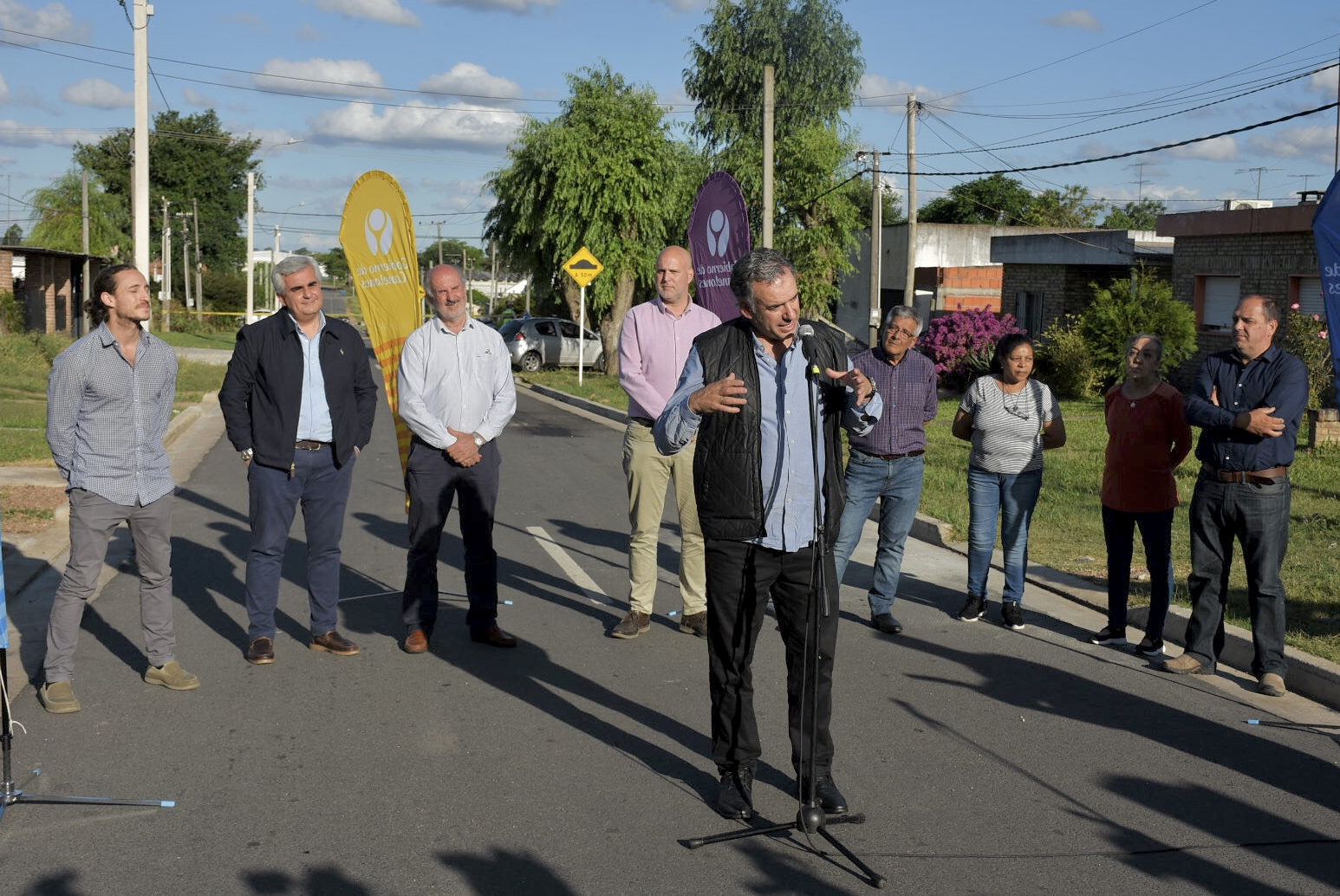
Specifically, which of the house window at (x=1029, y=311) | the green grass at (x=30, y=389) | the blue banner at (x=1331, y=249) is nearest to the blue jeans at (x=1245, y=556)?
the blue banner at (x=1331, y=249)

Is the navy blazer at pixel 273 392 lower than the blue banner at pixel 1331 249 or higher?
lower

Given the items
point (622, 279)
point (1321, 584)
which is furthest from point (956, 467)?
point (622, 279)

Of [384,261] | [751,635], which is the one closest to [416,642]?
[384,261]

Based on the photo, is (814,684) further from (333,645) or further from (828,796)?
(333,645)

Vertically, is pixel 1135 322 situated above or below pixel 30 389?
above

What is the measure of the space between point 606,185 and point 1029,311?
12117mm

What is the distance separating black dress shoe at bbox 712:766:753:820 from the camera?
4871 mm

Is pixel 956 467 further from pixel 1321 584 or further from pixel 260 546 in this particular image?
pixel 260 546

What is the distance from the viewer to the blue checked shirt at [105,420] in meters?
6.05

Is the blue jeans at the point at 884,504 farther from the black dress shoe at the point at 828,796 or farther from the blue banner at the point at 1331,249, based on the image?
the black dress shoe at the point at 828,796

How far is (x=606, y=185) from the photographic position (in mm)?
36688

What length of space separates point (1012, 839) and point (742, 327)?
209 centimetres

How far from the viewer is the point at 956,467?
1515cm

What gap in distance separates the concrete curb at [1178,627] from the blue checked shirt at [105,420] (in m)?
5.77
